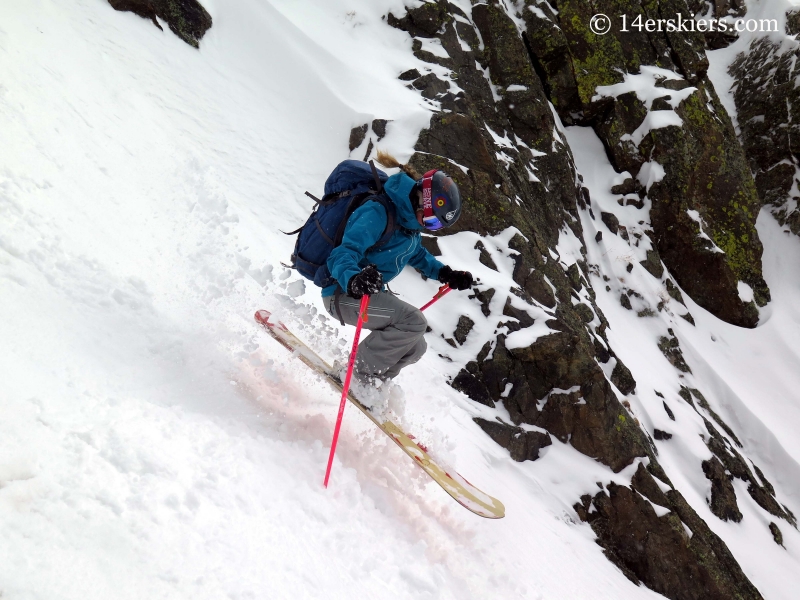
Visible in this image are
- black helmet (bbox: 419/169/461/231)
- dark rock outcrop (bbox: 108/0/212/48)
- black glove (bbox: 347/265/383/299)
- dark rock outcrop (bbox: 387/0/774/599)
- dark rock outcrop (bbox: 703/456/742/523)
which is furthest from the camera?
dark rock outcrop (bbox: 108/0/212/48)

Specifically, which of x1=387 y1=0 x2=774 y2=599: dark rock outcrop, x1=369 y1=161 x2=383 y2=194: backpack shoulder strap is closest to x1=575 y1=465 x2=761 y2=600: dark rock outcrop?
x1=387 y1=0 x2=774 y2=599: dark rock outcrop

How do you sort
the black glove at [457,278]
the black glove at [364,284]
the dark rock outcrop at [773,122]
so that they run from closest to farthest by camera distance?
the black glove at [364,284], the black glove at [457,278], the dark rock outcrop at [773,122]

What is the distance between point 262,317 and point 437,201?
74.1 inches

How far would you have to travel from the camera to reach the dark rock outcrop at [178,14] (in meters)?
9.68

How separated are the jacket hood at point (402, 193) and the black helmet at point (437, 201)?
0.10 m

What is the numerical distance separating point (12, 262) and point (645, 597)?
6781 millimetres

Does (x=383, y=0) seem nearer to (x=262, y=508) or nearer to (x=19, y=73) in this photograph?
(x=19, y=73)

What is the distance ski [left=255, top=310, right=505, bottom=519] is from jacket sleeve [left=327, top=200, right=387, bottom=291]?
36.1 inches

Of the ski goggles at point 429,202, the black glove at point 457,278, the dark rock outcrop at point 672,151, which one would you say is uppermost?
the dark rock outcrop at point 672,151

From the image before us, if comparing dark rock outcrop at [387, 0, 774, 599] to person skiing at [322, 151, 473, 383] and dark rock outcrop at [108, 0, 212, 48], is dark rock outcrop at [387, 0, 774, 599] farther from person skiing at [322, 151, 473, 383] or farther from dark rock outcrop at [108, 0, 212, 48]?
dark rock outcrop at [108, 0, 212, 48]

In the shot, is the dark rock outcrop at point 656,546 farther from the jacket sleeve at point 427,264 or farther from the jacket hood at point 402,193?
the jacket hood at point 402,193

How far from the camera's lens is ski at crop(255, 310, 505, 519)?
3.77m

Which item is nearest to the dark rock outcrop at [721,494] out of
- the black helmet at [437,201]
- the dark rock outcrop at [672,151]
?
the dark rock outcrop at [672,151]

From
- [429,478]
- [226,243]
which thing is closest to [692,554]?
[429,478]
